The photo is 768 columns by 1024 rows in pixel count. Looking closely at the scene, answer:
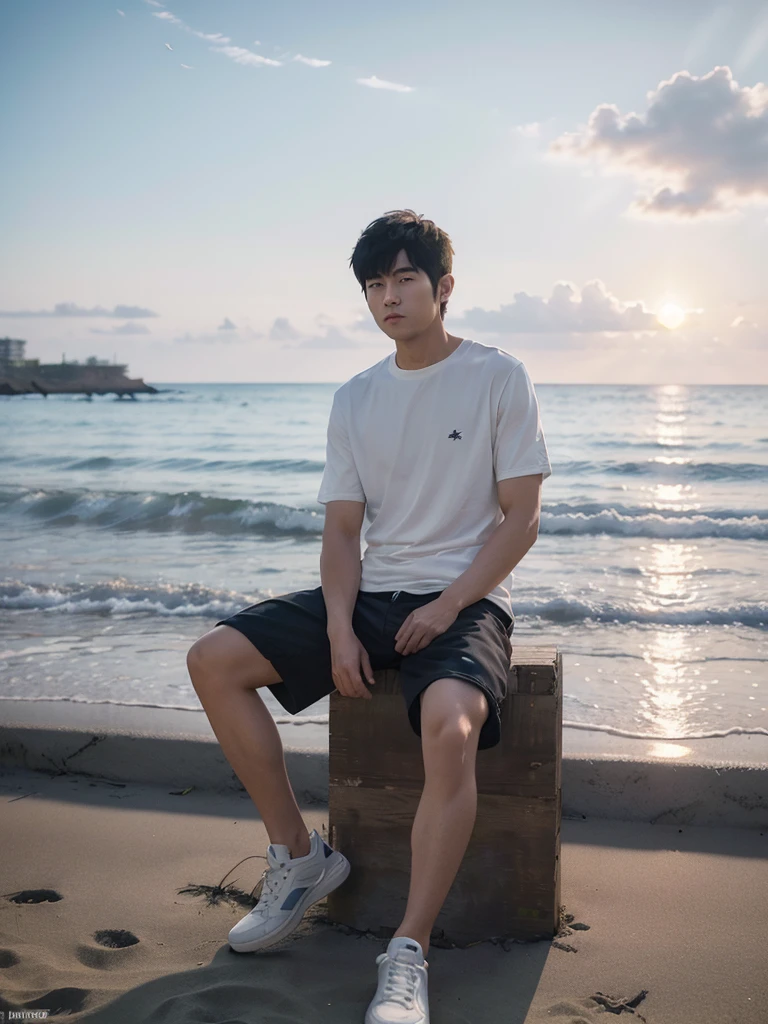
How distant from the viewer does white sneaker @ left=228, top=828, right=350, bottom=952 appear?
7.07 ft

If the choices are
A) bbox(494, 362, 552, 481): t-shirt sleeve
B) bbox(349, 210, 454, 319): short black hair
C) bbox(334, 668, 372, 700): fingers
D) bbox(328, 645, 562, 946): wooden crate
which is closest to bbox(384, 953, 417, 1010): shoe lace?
bbox(328, 645, 562, 946): wooden crate

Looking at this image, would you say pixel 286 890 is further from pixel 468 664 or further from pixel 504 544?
pixel 504 544

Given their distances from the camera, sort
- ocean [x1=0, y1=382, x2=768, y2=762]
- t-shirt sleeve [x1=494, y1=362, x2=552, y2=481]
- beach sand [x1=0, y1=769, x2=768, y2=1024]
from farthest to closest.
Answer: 1. ocean [x1=0, y1=382, x2=768, y2=762]
2. t-shirt sleeve [x1=494, y1=362, x2=552, y2=481]
3. beach sand [x1=0, y1=769, x2=768, y2=1024]

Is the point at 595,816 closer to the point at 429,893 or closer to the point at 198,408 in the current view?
the point at 429,893

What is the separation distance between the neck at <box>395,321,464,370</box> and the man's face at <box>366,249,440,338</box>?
0.11 feet

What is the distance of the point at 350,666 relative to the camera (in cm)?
224

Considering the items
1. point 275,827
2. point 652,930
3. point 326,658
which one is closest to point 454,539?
point 326,658

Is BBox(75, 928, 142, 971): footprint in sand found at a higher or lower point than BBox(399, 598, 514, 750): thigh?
lower

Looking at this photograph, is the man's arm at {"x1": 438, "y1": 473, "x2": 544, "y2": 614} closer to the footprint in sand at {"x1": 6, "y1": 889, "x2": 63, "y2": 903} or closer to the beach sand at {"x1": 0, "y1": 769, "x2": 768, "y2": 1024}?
the beach sand at {"x1": 0, "y1": 769, "x2": 768, "y2": 1024}

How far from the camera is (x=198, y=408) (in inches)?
1441

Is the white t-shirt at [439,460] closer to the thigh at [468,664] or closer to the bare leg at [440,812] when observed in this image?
the thigh at [468,664]

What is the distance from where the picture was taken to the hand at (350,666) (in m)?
2.24

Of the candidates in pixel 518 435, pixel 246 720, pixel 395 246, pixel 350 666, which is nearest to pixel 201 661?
pixel 246 720

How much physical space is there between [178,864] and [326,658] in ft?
2.62
